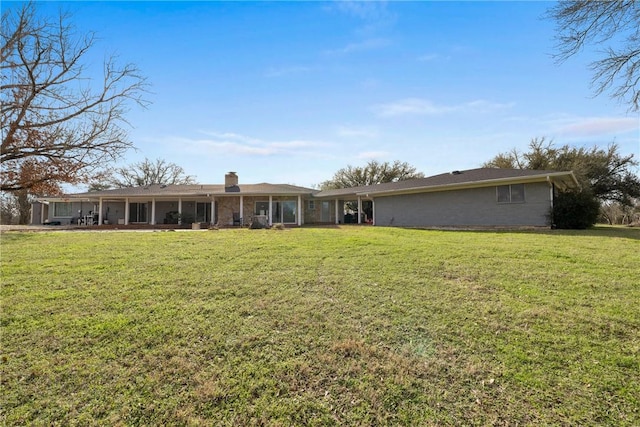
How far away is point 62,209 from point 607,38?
34.5 m

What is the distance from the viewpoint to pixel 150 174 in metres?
40.3

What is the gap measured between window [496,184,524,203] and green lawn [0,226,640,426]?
342 inches

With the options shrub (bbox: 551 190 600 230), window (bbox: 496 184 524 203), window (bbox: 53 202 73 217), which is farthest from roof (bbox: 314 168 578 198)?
window (bbox: 53 202 73 217)

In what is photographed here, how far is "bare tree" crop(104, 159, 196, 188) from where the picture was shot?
39.1 metres

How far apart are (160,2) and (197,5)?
2.78 feet

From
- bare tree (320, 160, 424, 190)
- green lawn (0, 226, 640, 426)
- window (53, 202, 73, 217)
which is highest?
bare tree (320, 160, 424, 190)

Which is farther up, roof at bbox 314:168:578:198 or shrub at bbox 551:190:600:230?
roof at bbox 314:168:578:198

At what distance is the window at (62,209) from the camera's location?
25.0 metres

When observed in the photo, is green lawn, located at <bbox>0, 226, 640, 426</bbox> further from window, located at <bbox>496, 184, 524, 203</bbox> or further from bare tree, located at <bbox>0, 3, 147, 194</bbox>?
window, located at <bbox>496, 184, 524, 203</bbox>

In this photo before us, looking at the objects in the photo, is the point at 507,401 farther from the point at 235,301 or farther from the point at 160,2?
the point at 160,2

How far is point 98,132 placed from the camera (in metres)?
7.20

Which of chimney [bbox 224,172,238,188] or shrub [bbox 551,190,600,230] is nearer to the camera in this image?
shrub [bbox 551,190,600,230]

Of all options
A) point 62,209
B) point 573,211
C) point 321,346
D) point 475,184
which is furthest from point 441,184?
point 62,209

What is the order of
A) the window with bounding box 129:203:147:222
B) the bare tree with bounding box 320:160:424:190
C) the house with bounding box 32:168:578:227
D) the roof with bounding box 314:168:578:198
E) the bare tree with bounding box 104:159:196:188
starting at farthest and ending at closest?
the bare tree with bounding box 104:159:196:188 < the bare tree with bounding box 320:160:424:190 < the window with bounding box 129:203:147:222 < the house with bounding box 32:168:578:227 < the roof with bounding box 314:168:578:198
